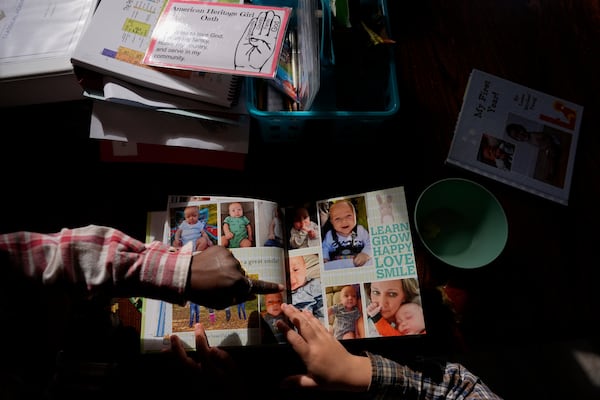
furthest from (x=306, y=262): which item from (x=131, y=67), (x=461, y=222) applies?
(x=131, y=67)

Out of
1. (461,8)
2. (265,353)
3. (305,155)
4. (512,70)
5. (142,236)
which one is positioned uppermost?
(461,8)

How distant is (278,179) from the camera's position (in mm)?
838

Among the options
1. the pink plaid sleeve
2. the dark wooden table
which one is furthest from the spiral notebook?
the pink plaid sleeve

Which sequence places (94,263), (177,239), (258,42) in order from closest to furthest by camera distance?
(94,263), (258,42), (177,239)

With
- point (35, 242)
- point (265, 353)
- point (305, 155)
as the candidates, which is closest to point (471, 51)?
point (305, 155)

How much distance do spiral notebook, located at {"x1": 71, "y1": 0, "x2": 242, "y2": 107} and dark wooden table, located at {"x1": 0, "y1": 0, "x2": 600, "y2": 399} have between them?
16cm

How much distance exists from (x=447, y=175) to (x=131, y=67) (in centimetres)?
65

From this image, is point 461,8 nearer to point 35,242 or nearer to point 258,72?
point 258,72

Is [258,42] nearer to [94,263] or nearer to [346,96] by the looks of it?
[346,96]

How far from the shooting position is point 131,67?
672 mm

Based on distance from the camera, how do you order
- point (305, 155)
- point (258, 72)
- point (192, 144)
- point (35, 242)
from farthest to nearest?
point (305, 155) < point (192, 144) < point (258, 72) < point (35, 242)

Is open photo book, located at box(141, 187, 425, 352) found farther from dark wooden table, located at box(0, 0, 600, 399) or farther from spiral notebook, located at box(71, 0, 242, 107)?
spiral notebook, located at box(71, 0, 242, 107)

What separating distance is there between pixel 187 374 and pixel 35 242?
1.13 ft

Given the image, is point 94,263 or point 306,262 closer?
point 94,263
